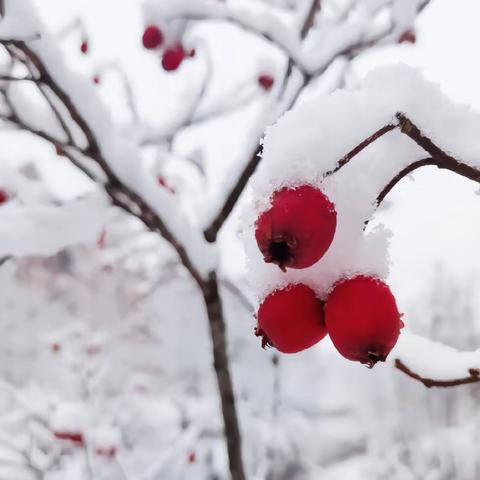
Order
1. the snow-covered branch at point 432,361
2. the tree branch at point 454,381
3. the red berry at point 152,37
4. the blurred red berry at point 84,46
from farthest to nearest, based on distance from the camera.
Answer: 1. the blurred red berry at point 84,46
2. the red berry at point 152,37
3. the snow-covered branch at point 432,361
4. the tree branch at point 454,381

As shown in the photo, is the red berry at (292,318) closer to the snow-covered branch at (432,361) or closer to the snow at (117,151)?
the snow-covered branch at (432,361)

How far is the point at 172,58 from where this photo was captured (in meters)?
2.35

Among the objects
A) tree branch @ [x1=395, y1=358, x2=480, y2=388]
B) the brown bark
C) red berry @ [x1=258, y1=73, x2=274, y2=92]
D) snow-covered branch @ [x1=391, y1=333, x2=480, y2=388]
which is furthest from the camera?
red berry @ [x1=258, y1=73, x2=274, y2=92]

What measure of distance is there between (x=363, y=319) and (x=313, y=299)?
0.08 meters

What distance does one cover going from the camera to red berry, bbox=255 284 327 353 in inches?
26.1

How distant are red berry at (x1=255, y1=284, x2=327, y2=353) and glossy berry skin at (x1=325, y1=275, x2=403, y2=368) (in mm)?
22

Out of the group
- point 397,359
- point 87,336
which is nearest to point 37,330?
point 87,336

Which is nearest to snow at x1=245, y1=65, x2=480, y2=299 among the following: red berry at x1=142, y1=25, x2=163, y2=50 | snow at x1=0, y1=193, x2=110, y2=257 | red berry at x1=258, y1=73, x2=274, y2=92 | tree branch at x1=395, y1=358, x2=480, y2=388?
tree branch at x1=395, y1=358, x2=480, y2=388

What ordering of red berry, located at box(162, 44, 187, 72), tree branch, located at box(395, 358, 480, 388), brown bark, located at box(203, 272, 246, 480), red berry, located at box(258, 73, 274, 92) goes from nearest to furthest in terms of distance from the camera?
tree branch, located at box(395, 358, 480, 388) < brown bark, located at box(203, 272, 246, 480) < red berry, located at box(162, 44, 187, 72) < red berry, located at box(258, 73, 274, 92)

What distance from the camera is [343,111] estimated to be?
700 mm

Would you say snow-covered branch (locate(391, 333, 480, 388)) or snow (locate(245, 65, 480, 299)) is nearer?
snow (locate(245, 65, 480, 299))

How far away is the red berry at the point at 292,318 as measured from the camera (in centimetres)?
66

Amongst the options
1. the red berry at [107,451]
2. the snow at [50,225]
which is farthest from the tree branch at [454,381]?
the red berry at [107,451]

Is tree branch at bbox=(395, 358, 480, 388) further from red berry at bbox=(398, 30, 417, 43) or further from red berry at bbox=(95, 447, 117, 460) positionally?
red berry at bbox=(95, 447, 117, 460)
